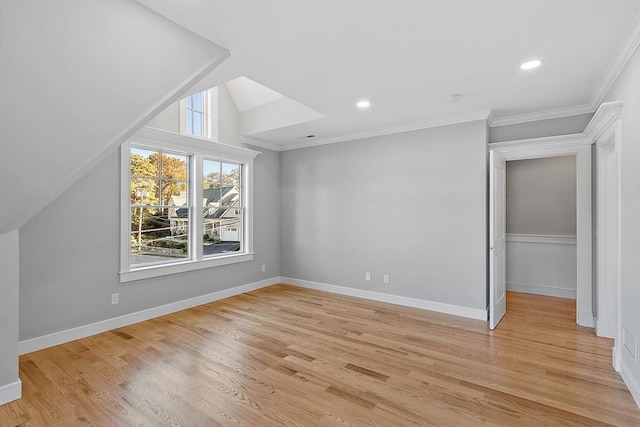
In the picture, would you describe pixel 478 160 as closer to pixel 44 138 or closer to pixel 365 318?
pixel 365 318

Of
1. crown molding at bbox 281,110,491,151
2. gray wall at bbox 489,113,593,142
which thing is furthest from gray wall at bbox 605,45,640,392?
crown molding at bbox 281,110,491,151

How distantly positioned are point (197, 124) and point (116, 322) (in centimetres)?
278

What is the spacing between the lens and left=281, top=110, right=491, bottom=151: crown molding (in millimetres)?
3795

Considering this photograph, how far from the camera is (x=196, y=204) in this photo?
14.4 ft

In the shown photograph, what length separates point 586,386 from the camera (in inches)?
91.5

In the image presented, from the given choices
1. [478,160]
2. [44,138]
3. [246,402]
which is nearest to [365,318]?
[246,402]

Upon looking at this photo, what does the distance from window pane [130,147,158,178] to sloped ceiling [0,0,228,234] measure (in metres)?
1.72

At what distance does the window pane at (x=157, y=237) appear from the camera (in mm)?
3787

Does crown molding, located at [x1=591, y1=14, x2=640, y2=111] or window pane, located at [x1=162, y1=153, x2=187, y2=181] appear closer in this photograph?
crown molding, located at [x1=591, y1=14, x2=640, y2=111]

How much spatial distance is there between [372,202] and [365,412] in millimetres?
3104

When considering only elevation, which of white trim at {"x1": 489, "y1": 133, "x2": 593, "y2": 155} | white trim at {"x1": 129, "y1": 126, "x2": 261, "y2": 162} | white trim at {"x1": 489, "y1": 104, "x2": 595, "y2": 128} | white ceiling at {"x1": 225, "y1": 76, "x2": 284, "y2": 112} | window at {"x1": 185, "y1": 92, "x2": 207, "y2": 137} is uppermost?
white ceiling at {"x1": 225, "y1": 76, "x2": 284, "y2": 112}

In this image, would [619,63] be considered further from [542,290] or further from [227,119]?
[227,119]

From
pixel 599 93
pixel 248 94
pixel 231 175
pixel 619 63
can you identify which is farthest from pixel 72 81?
pixel 599 93

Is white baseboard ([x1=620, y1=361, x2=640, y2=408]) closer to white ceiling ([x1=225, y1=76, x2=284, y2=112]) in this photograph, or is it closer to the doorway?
the doorway
